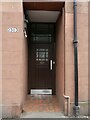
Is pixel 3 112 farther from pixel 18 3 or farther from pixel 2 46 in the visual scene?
pixel 18 3

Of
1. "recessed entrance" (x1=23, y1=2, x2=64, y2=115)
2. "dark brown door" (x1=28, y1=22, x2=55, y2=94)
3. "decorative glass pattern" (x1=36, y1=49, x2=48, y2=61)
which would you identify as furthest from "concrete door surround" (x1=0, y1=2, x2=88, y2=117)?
"decorative glass pattern" (x1=36, y1=49, x2=48, y2=61)

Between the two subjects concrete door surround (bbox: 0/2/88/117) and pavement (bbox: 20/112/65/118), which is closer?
concrete door surround (bbox: 0/2/88/117)

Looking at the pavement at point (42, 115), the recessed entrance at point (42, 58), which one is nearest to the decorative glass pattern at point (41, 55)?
the recessed entrance at point (42, 58)

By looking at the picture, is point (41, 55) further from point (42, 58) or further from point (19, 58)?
point (19, 58)

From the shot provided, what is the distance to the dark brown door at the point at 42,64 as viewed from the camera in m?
9.12

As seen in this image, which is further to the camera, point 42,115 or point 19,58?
point 42,115

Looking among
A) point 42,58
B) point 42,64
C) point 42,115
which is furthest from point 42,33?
point 42,115

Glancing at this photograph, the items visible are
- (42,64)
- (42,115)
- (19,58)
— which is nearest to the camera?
(19,58)

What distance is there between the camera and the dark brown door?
9.12 metres

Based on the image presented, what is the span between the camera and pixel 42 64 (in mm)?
9211

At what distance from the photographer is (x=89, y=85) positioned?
20.2 feet

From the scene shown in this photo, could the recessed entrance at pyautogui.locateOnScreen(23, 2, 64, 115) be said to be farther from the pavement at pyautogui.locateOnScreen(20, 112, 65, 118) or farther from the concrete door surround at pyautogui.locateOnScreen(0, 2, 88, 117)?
the concrete door surround at pyautogui.locateOnScreen(0, 2, 88, 117)

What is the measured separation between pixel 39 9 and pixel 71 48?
5.27ft

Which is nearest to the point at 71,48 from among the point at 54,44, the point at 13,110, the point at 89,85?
the point at 89,85
